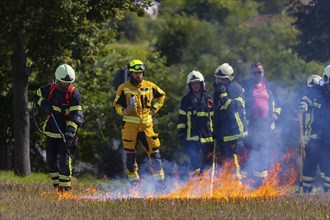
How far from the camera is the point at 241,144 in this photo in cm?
1712

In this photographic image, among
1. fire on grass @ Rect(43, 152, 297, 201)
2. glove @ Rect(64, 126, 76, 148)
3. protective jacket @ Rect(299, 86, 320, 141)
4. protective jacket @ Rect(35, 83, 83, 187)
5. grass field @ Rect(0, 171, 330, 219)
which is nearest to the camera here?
grass field @ Rect(0, 171, 330, 219)

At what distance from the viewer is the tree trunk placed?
23.3 meters

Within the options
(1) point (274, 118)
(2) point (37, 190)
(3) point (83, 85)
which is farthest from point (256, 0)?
(2) point (37, 190)

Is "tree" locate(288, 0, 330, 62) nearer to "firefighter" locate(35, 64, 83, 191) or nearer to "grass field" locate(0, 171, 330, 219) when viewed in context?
"firefighter" locate(35, 64, 83, 191)

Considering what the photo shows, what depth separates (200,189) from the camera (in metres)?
15.8

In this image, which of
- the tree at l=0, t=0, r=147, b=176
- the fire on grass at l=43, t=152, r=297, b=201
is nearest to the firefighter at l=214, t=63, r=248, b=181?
the fire on grass at l=43, t=152, r=297, b=201

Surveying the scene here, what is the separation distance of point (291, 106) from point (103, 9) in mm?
4987

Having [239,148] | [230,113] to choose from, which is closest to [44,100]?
[230,113]

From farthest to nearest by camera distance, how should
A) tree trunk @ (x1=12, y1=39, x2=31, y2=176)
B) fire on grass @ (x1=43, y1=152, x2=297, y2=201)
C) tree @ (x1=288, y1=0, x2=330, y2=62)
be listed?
tree @ (x1=288, y1=0, x2=330, y2=62) < tree trunk @ (x1=12, y1=39, x2=31, y2=176) < fire on grass @ (x1=43, y1=152, x2=297, y2=201)

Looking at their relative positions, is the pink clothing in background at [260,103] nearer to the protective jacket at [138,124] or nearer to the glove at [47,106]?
the protective jacket at [138,124]

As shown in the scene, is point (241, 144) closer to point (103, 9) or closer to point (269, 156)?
point (269, 156)

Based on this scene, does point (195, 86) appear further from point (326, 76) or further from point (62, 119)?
point (62, 119)

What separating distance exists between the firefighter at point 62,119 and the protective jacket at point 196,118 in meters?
2.54

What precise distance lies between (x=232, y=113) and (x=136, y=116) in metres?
1.72
